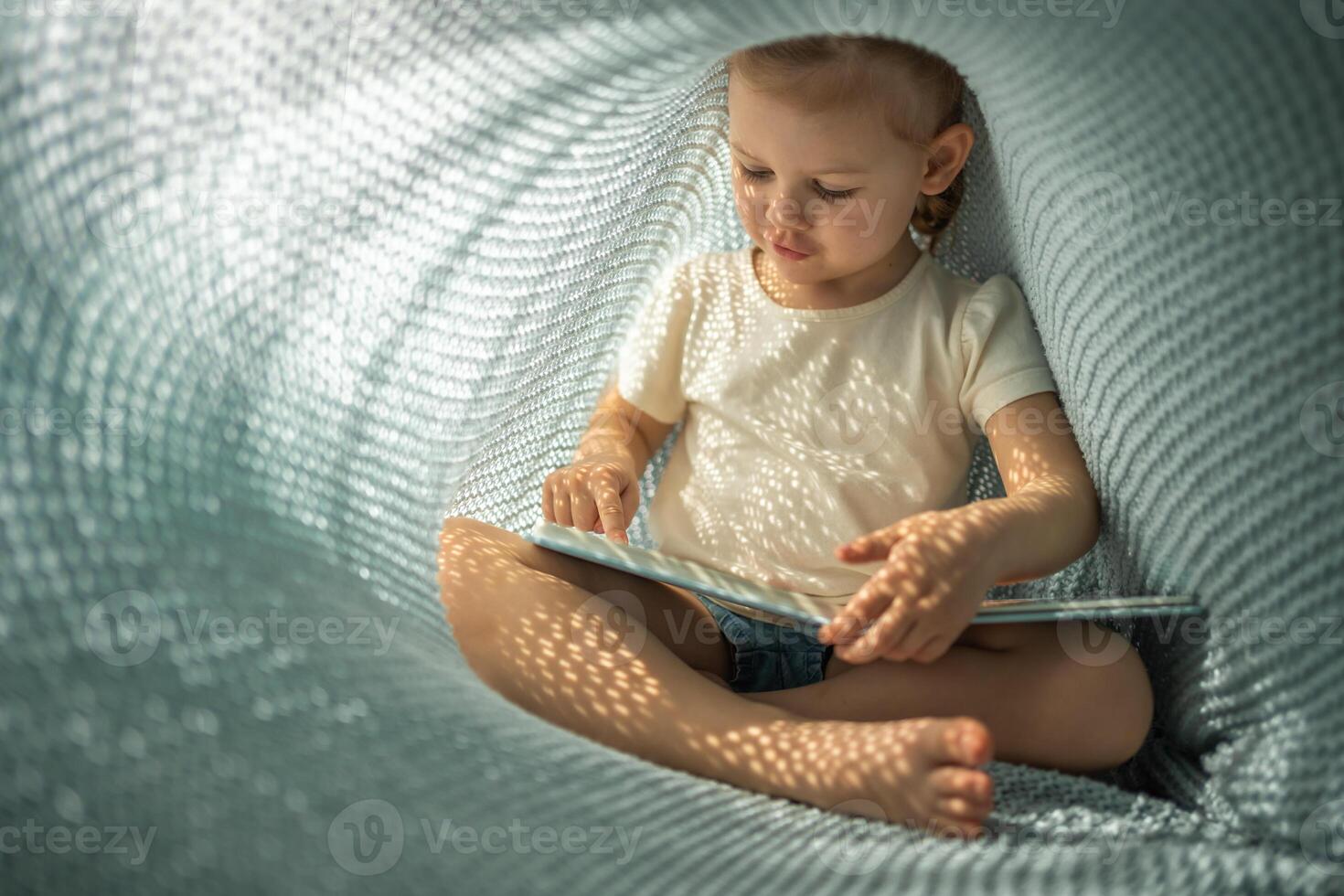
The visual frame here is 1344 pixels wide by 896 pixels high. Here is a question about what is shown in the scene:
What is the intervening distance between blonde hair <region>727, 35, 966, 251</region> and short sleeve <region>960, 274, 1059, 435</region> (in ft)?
0.41

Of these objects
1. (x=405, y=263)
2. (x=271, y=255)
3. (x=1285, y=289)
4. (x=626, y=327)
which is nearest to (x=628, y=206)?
(x=626, y=327)

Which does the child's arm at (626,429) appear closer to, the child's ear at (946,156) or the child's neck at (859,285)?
the child's neck at (859,285)

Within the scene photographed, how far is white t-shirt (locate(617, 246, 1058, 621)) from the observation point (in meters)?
0.86

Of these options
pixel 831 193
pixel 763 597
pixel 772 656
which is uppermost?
pixel 831 193

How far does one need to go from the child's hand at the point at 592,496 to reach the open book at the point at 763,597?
103 millimetres

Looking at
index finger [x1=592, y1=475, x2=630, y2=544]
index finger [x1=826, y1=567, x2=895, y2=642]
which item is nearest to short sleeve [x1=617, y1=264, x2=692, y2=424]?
index finger [x1=592, y1=475, x2=630, y2=544]

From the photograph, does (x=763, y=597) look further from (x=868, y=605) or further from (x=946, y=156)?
(x=946, y=156)

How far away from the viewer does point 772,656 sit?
2.74 ft

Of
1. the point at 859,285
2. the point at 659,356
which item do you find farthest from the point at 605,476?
A: the point at 859,285

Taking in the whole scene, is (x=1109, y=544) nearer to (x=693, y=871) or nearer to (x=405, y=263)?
(x=693, y=871)

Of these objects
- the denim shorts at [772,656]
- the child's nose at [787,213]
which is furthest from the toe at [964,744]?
the child's nose at [787,213]

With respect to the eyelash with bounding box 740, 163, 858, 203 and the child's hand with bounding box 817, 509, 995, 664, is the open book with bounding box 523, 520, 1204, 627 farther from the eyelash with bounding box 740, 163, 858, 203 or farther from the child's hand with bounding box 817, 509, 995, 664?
the eyelash with bounding box 740, 163, 858, 203

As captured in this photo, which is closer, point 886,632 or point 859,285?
point 886,632

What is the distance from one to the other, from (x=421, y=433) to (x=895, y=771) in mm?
349
